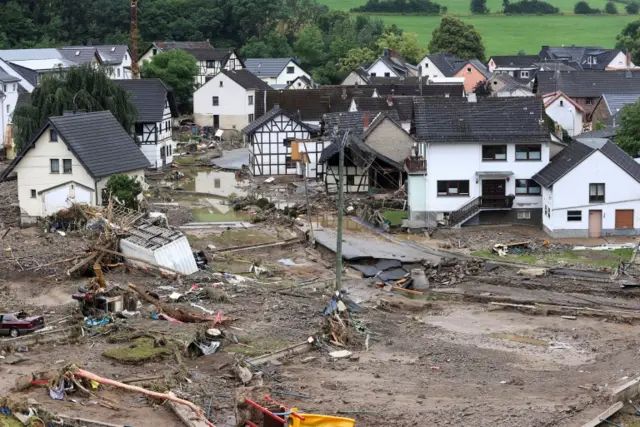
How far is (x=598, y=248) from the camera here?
133 ft

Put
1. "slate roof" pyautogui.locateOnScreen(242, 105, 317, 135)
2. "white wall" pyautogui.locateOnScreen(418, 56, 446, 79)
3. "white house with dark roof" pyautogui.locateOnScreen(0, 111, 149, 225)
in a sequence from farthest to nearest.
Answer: "white wall" pyautogui.locateOnScreen(418, 56, 446, 79)
"slate roof" pyautogui.locateOnScreen(242, 105, 317, 135)
"white house with dark roof" pyautogui.locateOnScreen(0, 111, 149, 225)

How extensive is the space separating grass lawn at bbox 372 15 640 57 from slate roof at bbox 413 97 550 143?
87.7 m

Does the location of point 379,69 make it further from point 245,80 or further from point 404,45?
point 245,80

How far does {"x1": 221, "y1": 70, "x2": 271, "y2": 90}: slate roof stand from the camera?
7812cm

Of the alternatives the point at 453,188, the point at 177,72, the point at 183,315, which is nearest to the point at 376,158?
the point at 453,188

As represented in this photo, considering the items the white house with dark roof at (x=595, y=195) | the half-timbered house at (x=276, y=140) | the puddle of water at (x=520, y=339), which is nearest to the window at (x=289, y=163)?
the half-timbered house at (x=276, y=140)

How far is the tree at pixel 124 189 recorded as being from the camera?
144 ft

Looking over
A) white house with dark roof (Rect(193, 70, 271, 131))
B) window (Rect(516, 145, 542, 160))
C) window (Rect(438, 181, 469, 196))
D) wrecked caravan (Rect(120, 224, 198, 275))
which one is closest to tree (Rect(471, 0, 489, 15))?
white house with dark roof (Rect(193, 70, 271, 131))

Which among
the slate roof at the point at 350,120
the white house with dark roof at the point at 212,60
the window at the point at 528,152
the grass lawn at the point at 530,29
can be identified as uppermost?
the grass lawn at the point at 530,29

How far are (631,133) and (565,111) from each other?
69.1ft

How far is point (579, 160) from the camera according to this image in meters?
42.6

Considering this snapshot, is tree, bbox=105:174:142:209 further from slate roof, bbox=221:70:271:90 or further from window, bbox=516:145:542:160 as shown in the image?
slate roof, bbox=221:70:271:90

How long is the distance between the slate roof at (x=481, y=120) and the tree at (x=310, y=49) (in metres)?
62.1

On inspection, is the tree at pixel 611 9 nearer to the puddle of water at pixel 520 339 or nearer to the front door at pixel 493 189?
the front door at pixel 493 189
